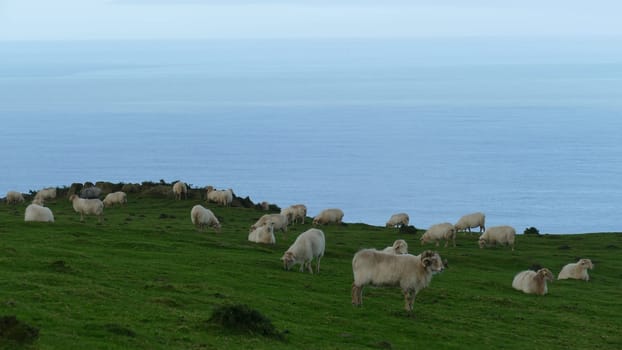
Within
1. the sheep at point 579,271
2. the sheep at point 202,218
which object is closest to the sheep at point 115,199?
the sheep at point 202,218

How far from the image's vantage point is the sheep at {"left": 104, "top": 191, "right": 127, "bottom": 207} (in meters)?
59.6

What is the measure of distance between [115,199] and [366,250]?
1530 inches

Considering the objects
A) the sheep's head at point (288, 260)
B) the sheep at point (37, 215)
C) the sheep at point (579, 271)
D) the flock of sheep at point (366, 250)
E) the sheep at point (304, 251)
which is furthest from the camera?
the sheep at point (37, 215)

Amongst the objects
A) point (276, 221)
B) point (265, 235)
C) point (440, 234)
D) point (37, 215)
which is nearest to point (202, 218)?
point (276, 221)

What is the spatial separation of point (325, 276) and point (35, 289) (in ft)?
40.2

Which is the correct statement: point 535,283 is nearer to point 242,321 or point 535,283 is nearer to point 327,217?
point 242,321

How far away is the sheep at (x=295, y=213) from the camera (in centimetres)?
5438

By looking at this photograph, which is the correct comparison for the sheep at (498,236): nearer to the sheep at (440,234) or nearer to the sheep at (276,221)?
the sheep at (440,234)

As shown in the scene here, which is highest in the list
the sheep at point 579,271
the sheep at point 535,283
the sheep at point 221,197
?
the sheep at point 221,197

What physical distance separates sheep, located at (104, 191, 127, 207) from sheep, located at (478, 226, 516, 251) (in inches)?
1015

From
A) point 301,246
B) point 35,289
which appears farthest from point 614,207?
point 35,289

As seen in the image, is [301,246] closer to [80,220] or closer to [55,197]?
[80,220]

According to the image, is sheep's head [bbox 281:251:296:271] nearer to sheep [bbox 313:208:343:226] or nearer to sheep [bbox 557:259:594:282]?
sheep [bbox 557:259:594:282]

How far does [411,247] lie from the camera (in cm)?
4547
